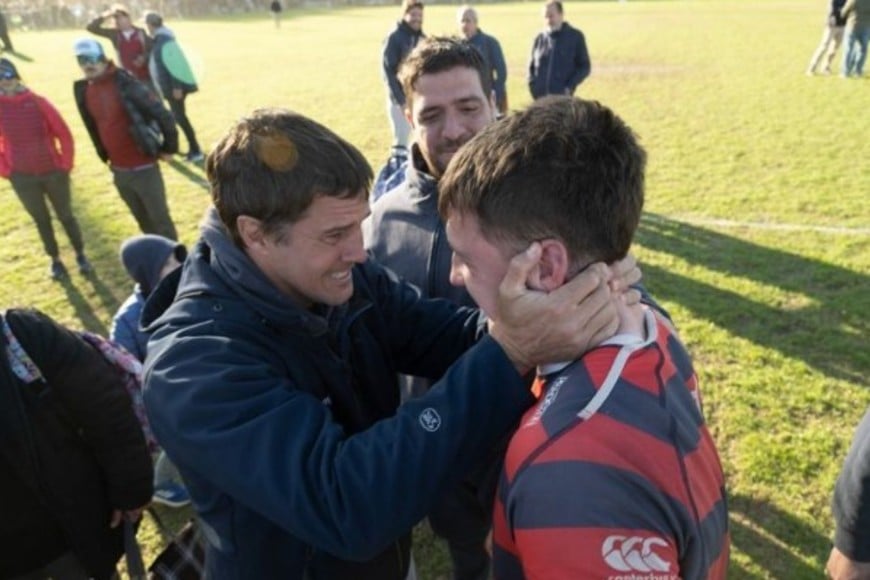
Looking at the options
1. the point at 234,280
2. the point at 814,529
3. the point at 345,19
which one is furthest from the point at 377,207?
the point at 345,19

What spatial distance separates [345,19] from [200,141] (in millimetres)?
34069

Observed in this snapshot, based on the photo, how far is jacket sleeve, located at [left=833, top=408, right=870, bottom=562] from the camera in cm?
184

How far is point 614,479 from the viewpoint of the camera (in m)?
1.19

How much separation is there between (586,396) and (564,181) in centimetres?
46

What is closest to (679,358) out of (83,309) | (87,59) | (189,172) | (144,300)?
(144,300)

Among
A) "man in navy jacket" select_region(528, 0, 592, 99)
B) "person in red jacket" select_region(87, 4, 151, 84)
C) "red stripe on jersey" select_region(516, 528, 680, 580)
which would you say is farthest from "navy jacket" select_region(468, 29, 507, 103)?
"red stripe on jersey" select_region(516, 528, 680, 580)

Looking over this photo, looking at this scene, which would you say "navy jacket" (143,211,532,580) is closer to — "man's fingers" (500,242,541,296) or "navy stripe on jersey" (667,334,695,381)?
"man's fingers" (500,242,541,296)

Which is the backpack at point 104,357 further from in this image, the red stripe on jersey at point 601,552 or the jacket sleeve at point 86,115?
the jacket sleeve at point 86,115

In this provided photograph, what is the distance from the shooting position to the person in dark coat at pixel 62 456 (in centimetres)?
225

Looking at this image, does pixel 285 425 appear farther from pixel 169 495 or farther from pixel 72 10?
pixel 72 10

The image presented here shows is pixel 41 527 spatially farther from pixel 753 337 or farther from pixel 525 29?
pixel 525 29

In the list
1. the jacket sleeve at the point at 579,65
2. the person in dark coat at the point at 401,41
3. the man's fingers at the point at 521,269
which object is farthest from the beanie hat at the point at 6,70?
the jacket sleeve at the point at 579,65

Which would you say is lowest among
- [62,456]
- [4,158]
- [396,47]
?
[62,456]

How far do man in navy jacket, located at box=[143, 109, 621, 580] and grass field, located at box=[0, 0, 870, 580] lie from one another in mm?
1997
